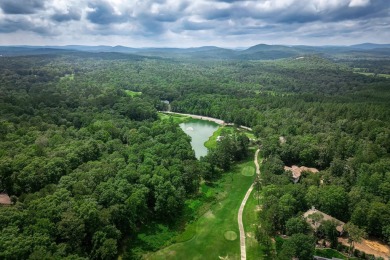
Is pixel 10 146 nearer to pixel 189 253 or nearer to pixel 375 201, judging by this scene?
pixel 189 253

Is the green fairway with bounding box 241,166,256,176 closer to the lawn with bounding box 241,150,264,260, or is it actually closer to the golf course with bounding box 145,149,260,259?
the golf course with bounding box 145,149,260,259

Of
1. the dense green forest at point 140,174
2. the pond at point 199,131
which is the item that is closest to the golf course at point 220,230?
the dense green forest at point 140,174

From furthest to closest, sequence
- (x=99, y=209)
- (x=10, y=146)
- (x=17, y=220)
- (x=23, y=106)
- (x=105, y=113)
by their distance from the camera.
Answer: (x=105, y=113) → (x=23, y=106) → (x=10, y=146) → (x=99, y=209) → (x=17, y=220)

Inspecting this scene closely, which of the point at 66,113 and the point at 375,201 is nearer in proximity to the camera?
the point at 375,201

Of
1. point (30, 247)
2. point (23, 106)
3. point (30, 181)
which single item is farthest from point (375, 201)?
point (23, 106)

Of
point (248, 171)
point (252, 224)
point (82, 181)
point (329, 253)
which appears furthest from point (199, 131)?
point (329, 253)
